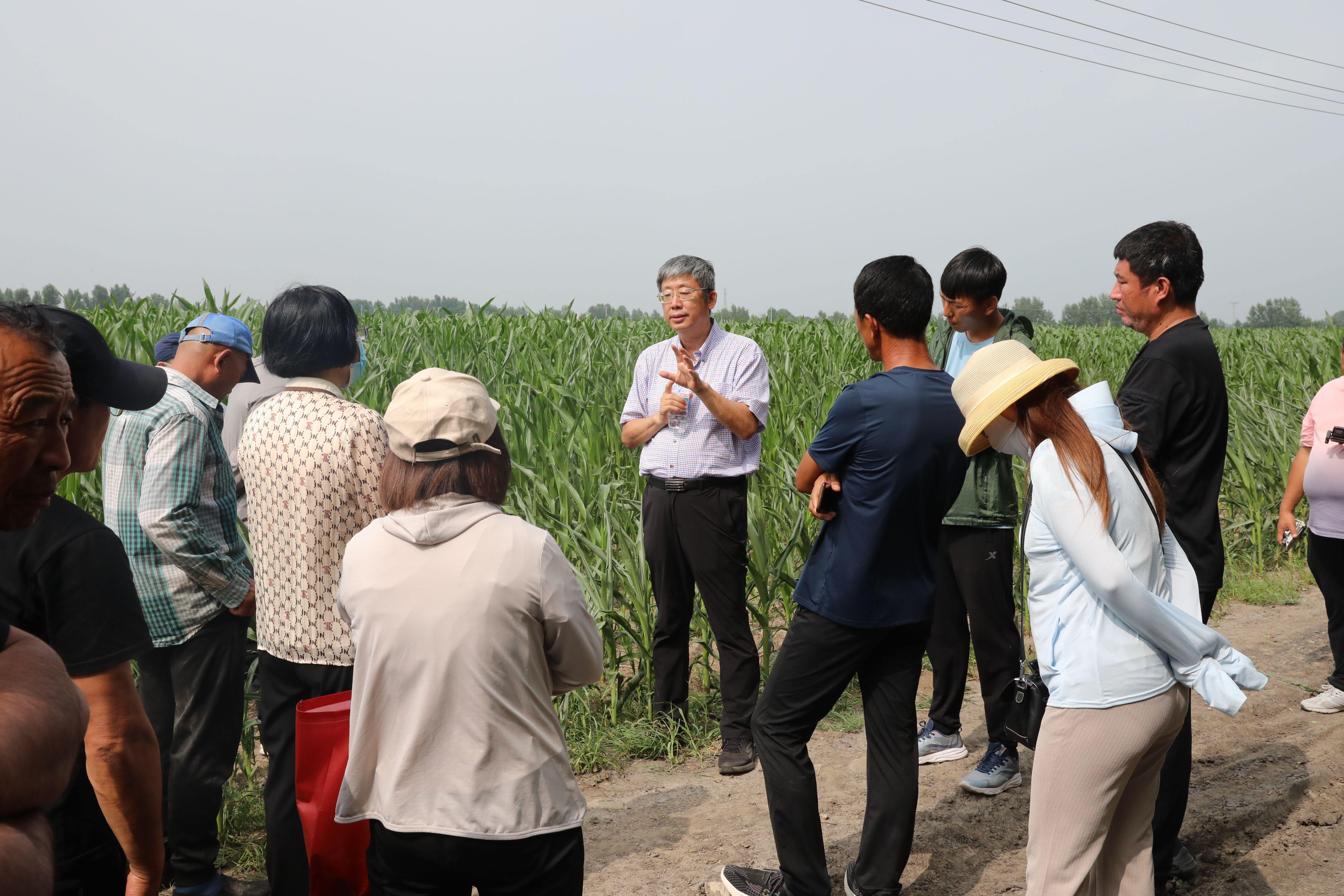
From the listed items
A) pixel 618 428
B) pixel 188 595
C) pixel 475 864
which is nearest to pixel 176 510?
pixel 188 595

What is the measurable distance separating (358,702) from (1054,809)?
4.68 feet

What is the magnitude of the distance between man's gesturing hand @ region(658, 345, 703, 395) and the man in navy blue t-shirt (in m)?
0.96

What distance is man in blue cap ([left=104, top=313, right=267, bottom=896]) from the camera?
8.68 ft

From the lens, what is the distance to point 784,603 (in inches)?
176

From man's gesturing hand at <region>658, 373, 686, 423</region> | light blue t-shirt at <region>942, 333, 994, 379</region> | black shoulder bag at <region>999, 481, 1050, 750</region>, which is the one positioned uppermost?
light blue t-shirt at <region>942, 333, 994, 379</region>

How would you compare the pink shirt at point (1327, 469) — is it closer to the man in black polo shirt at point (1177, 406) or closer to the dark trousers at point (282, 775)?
the man in black polo shirt at point (1177, 406)

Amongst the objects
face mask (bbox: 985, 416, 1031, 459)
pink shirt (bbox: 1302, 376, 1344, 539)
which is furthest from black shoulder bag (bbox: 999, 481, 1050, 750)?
pink shirt (bbox: 1302, 376, 1344, 539)

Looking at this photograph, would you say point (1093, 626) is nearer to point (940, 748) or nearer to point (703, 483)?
point (703, 483)

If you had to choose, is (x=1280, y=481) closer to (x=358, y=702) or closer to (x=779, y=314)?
(x=358, y=702)

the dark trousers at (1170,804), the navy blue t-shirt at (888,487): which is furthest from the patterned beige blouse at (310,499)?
the dark trousers at (1170,804)

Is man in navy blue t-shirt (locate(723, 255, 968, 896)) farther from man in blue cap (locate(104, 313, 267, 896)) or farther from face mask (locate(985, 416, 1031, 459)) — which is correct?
man in blue cap (locate(104, 313, 267, 896))

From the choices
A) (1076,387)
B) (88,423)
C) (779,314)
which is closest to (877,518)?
(1076,387)

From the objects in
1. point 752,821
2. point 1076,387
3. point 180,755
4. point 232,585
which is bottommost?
point 752,821

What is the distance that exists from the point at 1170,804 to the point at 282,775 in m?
2.47
